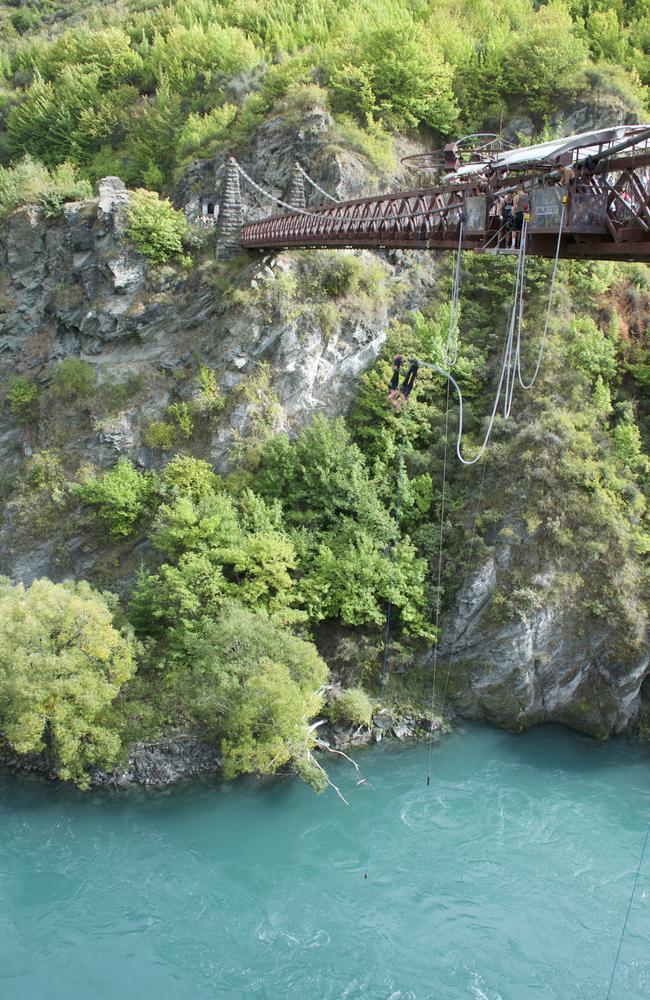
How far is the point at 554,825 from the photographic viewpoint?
15195 millimetres

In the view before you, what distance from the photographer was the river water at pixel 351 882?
12.1 m

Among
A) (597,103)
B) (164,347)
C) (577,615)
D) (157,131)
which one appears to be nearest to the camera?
(577,615)

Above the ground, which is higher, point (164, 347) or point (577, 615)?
Result: point (164, 347)

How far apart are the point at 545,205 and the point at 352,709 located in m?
11.3

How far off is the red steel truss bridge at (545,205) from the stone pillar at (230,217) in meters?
5.63

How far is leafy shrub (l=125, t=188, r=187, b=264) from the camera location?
71.6ft

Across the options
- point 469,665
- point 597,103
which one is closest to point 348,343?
point 469,665

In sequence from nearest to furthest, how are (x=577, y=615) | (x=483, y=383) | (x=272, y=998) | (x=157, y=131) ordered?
(x=272, y=998) → (x=577, y=615) → (x=483, y=383) → (x=157, y=131)

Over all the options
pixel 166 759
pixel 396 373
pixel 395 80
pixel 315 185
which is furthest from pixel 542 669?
pixel 395 80

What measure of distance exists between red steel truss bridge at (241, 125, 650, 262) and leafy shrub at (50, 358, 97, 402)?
353 inches

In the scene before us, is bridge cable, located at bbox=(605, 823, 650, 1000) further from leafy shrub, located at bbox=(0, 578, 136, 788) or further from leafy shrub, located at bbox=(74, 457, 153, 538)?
leafy shrub, located at bbox=(74, 457, 153, 538)

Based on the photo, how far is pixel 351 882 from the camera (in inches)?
549

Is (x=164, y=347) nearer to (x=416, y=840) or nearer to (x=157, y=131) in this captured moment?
(x=157, y=131)

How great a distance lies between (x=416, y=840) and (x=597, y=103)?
2305 centimetres
